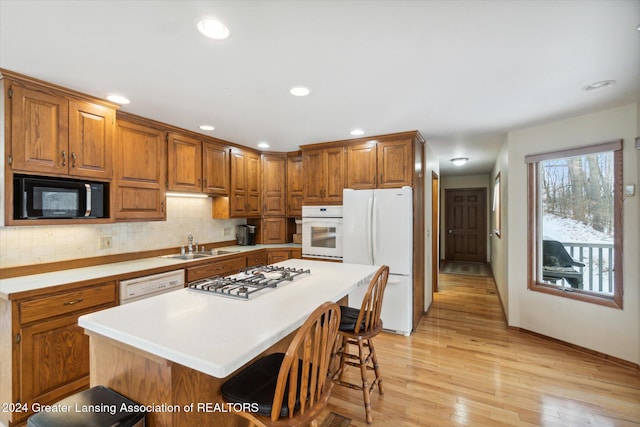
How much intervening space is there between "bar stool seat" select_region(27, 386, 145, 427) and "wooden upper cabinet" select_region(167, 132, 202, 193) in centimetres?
239

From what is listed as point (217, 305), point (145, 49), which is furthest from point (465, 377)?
point (145, 49)

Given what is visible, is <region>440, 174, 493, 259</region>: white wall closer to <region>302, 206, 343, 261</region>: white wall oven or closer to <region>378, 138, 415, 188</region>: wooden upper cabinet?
<region>378, 138, 415, 188</region>: wooden upper cabinet

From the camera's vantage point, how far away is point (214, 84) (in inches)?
87.4

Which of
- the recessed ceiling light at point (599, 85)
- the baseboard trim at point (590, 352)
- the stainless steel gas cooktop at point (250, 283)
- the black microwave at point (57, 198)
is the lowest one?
the baseboard trim at point (590, 352)

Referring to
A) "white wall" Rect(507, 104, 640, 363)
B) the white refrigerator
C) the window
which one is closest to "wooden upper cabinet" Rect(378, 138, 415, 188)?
the white refrigerator

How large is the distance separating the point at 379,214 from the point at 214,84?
2.18 metres

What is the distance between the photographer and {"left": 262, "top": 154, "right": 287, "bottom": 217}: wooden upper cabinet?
467 centimetres

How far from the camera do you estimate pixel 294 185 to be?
4676 mm

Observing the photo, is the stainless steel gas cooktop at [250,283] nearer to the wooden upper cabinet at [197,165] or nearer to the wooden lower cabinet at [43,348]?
the wooden lower cabinet at [43,348]

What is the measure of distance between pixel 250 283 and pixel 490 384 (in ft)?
7.07

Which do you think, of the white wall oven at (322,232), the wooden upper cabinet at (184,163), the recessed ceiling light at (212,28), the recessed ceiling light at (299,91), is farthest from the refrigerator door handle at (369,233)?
the recessed ceiling light at (212,28)

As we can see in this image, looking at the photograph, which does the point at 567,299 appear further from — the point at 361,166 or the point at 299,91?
the point at 299,91

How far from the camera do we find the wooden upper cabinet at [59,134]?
209 cm

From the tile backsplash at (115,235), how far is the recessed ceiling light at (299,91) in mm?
2216
